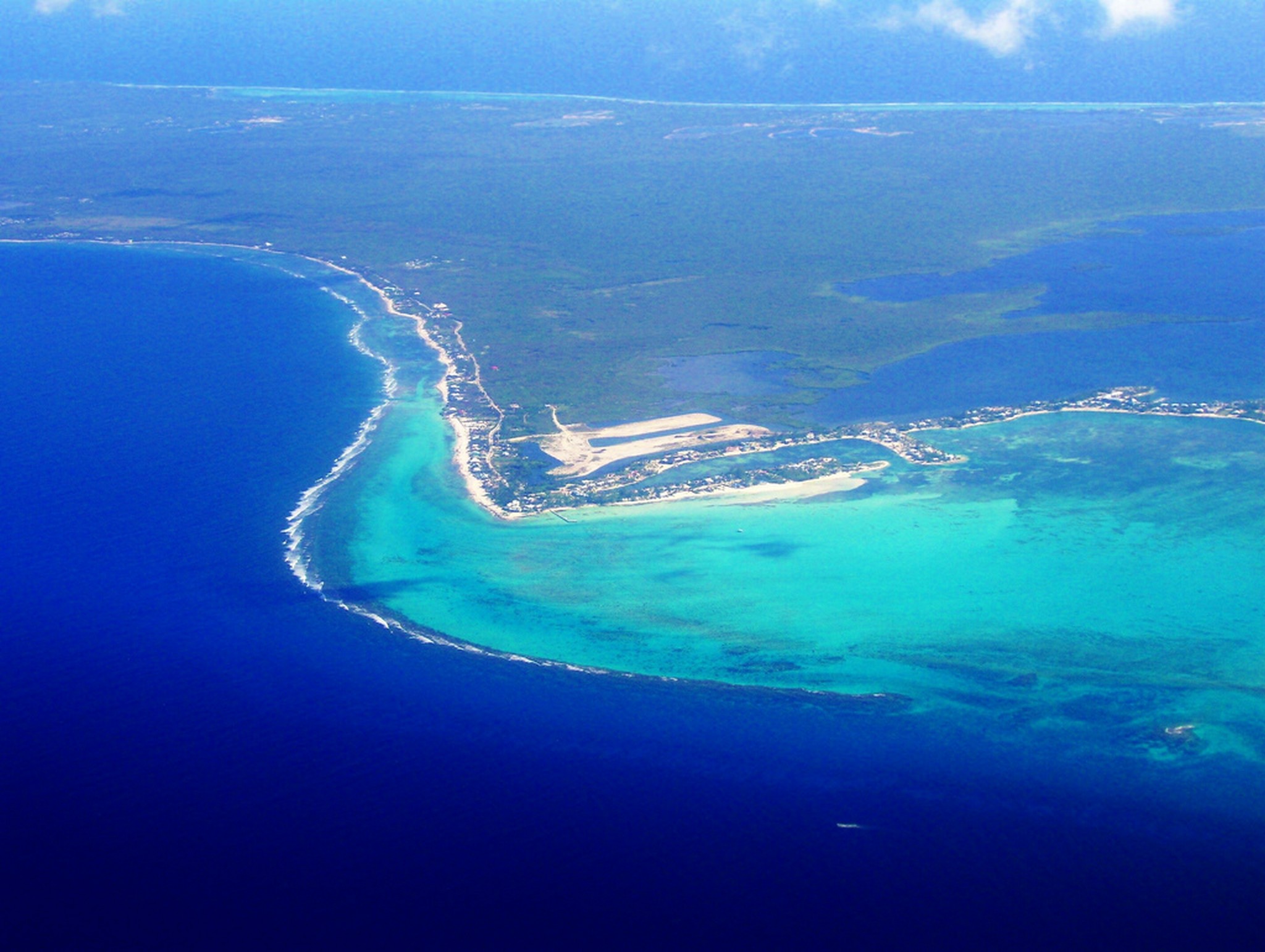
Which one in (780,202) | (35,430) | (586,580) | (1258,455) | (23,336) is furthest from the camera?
(780,202)

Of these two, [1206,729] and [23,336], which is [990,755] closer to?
[1206,729]

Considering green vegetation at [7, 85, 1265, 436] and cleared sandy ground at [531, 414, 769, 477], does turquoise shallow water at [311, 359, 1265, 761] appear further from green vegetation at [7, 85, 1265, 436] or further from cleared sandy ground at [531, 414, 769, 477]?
green vegetation at [7, 85, 1265, 436]

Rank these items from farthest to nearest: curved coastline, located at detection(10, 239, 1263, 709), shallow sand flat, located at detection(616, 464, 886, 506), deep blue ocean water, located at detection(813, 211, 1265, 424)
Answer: deep blue ocean water, located at detection(813, 211, 1265, 424) → shallow sand flat, located at detection(616, 464, 886, 506) → curved coastline, located at detection(10, 239, 1263, 709)

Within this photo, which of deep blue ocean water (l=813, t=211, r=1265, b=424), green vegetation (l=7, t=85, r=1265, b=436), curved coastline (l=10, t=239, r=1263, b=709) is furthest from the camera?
green vegetation (l=7, t=85, r=1265, b=436)

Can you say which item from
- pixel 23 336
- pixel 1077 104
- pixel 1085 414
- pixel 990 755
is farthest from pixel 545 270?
pixel 1077 104

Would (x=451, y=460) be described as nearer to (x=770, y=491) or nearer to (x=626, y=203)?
(x=770, y=491)

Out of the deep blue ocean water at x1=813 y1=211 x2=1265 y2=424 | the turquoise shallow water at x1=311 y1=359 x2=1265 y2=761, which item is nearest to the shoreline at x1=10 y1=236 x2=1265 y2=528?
the turquoise shallow water at x1=311 y1=359 x2=1265 y2=761

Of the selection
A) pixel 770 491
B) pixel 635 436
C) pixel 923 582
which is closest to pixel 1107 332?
pixel 770 491
